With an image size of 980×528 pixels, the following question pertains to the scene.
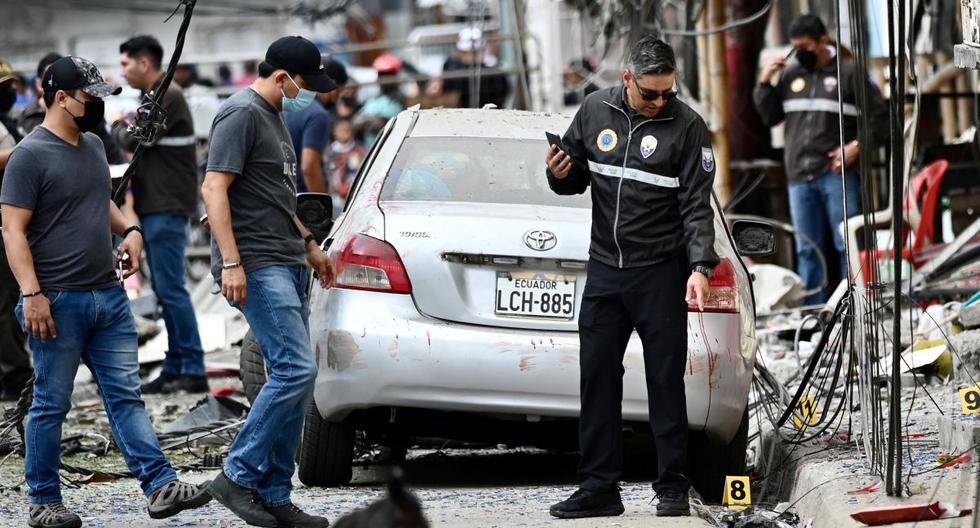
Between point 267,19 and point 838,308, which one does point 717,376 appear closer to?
point 838,308

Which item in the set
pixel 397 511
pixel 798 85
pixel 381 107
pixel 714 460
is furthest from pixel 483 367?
pixel 381 107

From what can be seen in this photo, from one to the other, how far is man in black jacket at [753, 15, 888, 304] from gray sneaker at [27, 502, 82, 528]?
6694mm

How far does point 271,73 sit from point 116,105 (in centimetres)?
1504

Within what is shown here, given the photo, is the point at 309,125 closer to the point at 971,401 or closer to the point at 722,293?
the point at 722,293

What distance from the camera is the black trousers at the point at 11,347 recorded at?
9.64 meters

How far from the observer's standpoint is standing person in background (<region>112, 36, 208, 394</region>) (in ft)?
32.7

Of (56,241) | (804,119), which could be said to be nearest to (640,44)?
(56,241)

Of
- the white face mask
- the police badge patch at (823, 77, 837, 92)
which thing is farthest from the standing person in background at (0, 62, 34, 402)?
the police badge patch at (823, 77, 837, 92)

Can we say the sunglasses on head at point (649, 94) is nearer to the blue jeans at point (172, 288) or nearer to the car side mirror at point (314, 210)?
the car side mirror at point (314, 210)

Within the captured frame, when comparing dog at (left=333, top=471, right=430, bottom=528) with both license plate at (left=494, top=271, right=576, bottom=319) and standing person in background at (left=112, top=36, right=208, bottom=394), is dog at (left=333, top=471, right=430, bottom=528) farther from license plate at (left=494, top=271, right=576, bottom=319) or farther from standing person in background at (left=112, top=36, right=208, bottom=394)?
standing person in background at (left=112, top=36, right=208, bottom=394)

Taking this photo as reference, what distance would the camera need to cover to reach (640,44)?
5.70 metres

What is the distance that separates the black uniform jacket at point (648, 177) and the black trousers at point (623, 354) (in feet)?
0.28

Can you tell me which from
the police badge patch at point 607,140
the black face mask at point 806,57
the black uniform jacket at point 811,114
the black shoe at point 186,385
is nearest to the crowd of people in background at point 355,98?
the black shoe at point 186,385

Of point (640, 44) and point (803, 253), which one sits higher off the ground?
point (640, 44)
